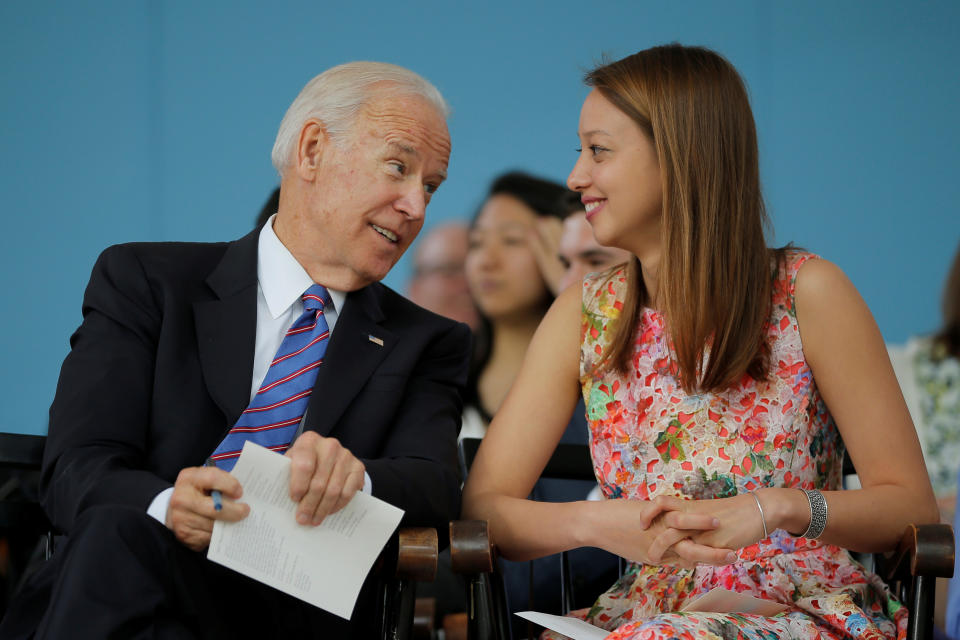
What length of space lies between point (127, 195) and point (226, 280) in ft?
7.37

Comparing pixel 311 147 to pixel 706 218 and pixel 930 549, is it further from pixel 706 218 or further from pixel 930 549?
pixel 930 549

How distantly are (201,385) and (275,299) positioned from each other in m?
0.26

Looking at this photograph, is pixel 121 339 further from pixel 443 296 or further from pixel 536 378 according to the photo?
pixel 443 296

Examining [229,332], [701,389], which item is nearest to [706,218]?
[701,389]

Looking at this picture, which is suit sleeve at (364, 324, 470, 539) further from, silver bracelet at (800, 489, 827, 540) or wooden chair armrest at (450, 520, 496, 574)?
silver bracelet at (800, 489, 827, 540)

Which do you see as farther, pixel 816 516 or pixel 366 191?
pixel 366 191

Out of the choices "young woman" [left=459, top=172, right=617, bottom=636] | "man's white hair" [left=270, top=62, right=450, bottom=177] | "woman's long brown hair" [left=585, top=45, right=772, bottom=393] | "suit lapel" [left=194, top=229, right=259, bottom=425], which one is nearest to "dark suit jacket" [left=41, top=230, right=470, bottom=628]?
"suit lapel" [left=194, top=229, right=259, bottom=425]

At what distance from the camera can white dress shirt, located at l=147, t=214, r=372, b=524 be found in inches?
85.0

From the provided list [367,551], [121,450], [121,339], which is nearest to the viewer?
[367,551]

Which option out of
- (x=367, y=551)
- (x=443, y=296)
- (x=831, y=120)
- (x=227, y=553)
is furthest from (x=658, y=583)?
(x=831, y=120)

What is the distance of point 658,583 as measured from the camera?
6.70 ft

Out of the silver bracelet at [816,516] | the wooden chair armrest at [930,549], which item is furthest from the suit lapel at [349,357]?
the wooden chair armrest at [930,549]

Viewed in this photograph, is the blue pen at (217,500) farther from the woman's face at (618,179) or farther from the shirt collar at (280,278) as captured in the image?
the woman's face at (618,179)

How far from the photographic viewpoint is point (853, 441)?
2.00 metres
